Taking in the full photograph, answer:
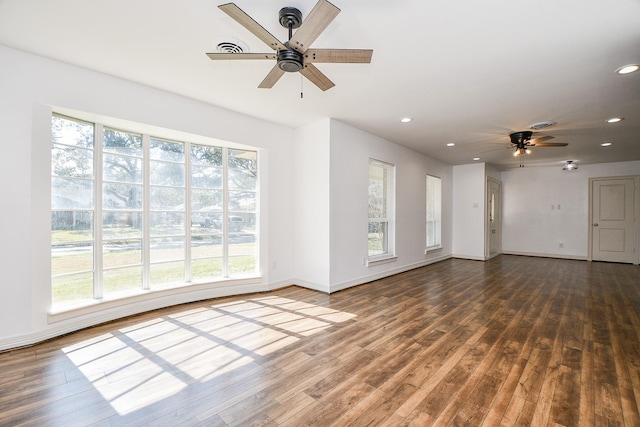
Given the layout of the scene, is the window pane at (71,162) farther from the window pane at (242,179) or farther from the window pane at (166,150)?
the window pane at (242,179)

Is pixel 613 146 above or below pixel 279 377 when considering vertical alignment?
above

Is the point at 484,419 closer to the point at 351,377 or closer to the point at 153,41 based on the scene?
the point at 351,377

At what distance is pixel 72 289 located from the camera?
3047 millimetres

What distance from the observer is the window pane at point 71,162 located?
2.94 meters

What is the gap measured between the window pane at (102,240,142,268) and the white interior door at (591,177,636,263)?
34.1ft

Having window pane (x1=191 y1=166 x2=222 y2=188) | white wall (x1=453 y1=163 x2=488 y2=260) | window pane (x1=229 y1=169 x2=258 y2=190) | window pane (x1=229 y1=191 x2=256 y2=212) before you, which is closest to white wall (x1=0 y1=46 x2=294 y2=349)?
window pane (x1=191 y1=166 x2=222 y2=188)

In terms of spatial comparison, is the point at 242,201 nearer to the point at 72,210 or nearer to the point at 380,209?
the point at 72,210

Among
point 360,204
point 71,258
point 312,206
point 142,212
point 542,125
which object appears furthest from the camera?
point 360,204

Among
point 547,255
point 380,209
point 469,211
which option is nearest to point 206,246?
point 380,209

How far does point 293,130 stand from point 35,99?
10.5 feet

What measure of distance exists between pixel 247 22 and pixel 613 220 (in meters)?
9.93

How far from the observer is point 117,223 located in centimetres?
339

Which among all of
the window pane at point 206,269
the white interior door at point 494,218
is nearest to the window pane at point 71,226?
the window pane at point 206,269

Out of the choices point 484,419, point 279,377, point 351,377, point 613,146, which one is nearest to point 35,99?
point 279,377
